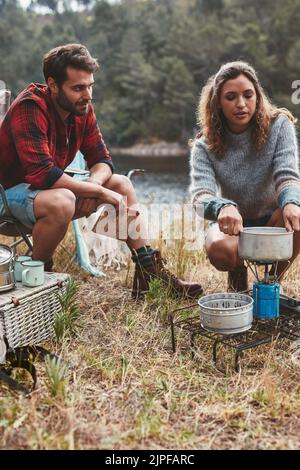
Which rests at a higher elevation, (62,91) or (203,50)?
(203,50)

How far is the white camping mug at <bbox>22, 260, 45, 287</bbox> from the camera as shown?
226 centimetres

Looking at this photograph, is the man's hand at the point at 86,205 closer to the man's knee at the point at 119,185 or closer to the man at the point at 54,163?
the man at the point at 54,163

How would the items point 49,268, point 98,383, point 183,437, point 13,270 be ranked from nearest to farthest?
1. point 183,437
2. point 98,383
3. point 13,270
4. point 49,268

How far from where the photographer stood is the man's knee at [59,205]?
99.8 inches

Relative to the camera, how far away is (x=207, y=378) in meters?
2.01

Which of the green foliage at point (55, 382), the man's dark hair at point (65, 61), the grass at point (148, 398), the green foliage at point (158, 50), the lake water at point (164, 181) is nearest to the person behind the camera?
the grass at point (148, 398)

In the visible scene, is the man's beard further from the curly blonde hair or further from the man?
the curly blonde hair

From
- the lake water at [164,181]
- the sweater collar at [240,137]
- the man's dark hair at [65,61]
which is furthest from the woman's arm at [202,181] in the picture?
the lake water at [164,181]

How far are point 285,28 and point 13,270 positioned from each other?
137 feet

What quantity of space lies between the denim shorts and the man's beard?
0.39 metres

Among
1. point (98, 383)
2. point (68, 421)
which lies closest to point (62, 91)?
point (98, 383)

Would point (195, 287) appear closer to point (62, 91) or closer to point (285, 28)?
point (62, 91)

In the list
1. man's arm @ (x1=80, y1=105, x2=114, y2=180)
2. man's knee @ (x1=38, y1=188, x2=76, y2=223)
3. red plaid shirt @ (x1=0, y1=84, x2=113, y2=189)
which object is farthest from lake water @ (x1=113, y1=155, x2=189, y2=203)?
man's knee @ (x1=38, y1=188, x2=76, y2=223)

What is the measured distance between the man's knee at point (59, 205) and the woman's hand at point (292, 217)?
0.91 m
